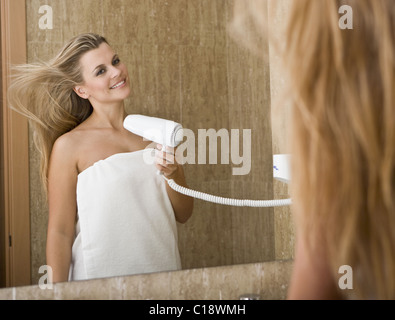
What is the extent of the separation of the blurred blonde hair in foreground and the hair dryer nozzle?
68 cm

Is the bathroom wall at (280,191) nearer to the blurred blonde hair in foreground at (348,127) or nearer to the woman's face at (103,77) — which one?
the woman's face at (103,77)

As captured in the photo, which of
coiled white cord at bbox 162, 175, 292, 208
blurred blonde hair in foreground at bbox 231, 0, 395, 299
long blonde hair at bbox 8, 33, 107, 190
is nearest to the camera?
blurred blonde hair in foreground at bbox 231, 0, 395, 299

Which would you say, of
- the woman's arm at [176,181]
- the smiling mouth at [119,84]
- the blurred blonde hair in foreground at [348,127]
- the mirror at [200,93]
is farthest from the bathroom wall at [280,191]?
the blurred blonde hair in foreground at [348,127]

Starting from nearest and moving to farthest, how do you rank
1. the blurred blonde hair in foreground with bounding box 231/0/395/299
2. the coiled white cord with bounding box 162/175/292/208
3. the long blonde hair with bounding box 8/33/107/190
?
the blurred blonde hair in foreground with bounding box 231/0/395/299 → the long blonde hair with bounding box 8/33/107/190 → the coiled white cord with bounding box 162/175/292/208

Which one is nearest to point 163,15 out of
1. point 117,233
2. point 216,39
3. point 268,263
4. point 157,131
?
point 216,39

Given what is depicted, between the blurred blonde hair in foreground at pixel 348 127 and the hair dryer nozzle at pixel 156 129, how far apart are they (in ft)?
2.22

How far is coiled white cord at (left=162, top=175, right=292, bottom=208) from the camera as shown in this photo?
1.04 metres

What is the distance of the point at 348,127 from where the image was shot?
1.12 ft

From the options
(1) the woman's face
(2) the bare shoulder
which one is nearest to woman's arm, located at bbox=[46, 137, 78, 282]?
(2) the bare shoulder

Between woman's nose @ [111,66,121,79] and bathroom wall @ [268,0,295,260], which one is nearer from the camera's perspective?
woman's nose @ [111,66,121,79]

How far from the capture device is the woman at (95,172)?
3.09 ft

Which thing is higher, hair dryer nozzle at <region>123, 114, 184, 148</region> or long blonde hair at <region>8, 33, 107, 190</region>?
long blonde hair at <region>8, 33, 107, 190</region>

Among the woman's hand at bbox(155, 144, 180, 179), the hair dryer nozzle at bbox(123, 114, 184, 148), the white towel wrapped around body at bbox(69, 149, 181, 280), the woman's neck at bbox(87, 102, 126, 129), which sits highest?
the woman's neck at bbox(87, 102, 126, 129)

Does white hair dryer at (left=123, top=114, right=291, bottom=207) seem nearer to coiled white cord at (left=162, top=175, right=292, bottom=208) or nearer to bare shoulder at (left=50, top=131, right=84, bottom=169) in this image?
coiled white cord at (left=162, top=175, right=292, bottom=208)
